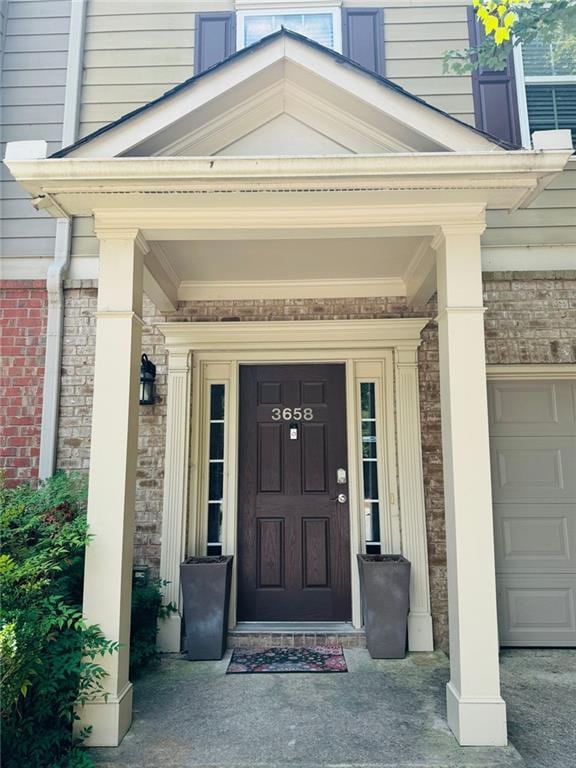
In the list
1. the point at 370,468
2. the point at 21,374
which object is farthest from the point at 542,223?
the point at 21,374

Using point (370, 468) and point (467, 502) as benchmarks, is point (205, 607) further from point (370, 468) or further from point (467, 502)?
point (467, 502)

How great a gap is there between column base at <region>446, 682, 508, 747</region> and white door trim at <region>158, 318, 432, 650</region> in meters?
1.42

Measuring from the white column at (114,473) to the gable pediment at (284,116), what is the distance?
1.75 feet

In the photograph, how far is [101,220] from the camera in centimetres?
277

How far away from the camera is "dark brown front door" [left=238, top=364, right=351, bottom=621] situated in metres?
3.93

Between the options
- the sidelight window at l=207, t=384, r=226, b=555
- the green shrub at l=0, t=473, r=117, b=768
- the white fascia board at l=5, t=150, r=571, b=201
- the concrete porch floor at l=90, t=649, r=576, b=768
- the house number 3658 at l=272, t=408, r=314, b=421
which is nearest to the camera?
the green shrub at l=0, t=473, r=117, b=768

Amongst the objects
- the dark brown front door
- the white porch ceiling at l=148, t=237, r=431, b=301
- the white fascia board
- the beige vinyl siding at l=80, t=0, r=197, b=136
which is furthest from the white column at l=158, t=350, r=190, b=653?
the beige vinyl siding at l=80, t=0, r=197, b=136

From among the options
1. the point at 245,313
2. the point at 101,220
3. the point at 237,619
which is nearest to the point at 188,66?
the point at 245,313

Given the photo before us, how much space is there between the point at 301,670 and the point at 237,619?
772 mm

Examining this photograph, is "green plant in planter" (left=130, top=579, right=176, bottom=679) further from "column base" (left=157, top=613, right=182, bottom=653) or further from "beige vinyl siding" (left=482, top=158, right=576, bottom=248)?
"beige vinyl siding" (left=482, top=158, right=576, bottom=248)

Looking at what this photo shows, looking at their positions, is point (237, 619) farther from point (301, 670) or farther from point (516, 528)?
point (516, 528)

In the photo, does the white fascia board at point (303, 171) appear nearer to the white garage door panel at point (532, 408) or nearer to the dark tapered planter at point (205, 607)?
the white garage door panel at point (532, 408)

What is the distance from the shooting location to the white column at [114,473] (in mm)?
2480

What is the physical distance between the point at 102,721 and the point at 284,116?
3223mm
